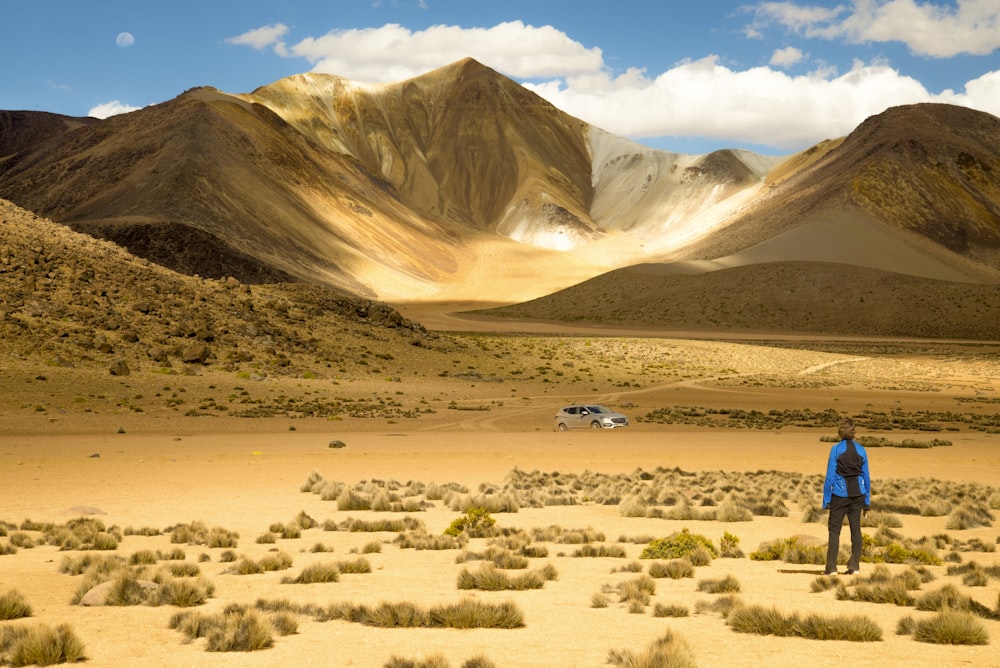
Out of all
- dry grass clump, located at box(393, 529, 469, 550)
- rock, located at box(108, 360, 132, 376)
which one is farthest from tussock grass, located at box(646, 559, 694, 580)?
rock, located at box(108, 360, 132, 376)

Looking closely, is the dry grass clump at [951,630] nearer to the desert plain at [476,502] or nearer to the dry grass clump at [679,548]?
the desert plain at [476,502]

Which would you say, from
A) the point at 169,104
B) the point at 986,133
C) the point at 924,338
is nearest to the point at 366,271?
the point at 169,104

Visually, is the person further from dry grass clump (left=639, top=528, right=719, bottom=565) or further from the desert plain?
dry grass clump (left=639, top=528, right=719, bottom=565)

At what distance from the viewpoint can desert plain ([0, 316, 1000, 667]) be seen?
10.7 metres

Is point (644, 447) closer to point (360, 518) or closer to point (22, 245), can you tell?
point (360, 518)

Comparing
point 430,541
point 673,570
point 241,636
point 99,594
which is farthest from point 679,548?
point 99,594

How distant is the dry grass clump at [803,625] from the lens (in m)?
10.3

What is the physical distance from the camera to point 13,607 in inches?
449

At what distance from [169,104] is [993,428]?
14517 cm

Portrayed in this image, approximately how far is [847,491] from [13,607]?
961cm

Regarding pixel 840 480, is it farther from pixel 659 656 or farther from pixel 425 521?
pixel 425 521

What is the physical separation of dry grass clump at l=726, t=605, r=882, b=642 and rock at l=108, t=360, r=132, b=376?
40.2m

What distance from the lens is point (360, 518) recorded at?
20078 millimetres

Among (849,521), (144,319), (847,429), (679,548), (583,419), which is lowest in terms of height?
(679,548)
